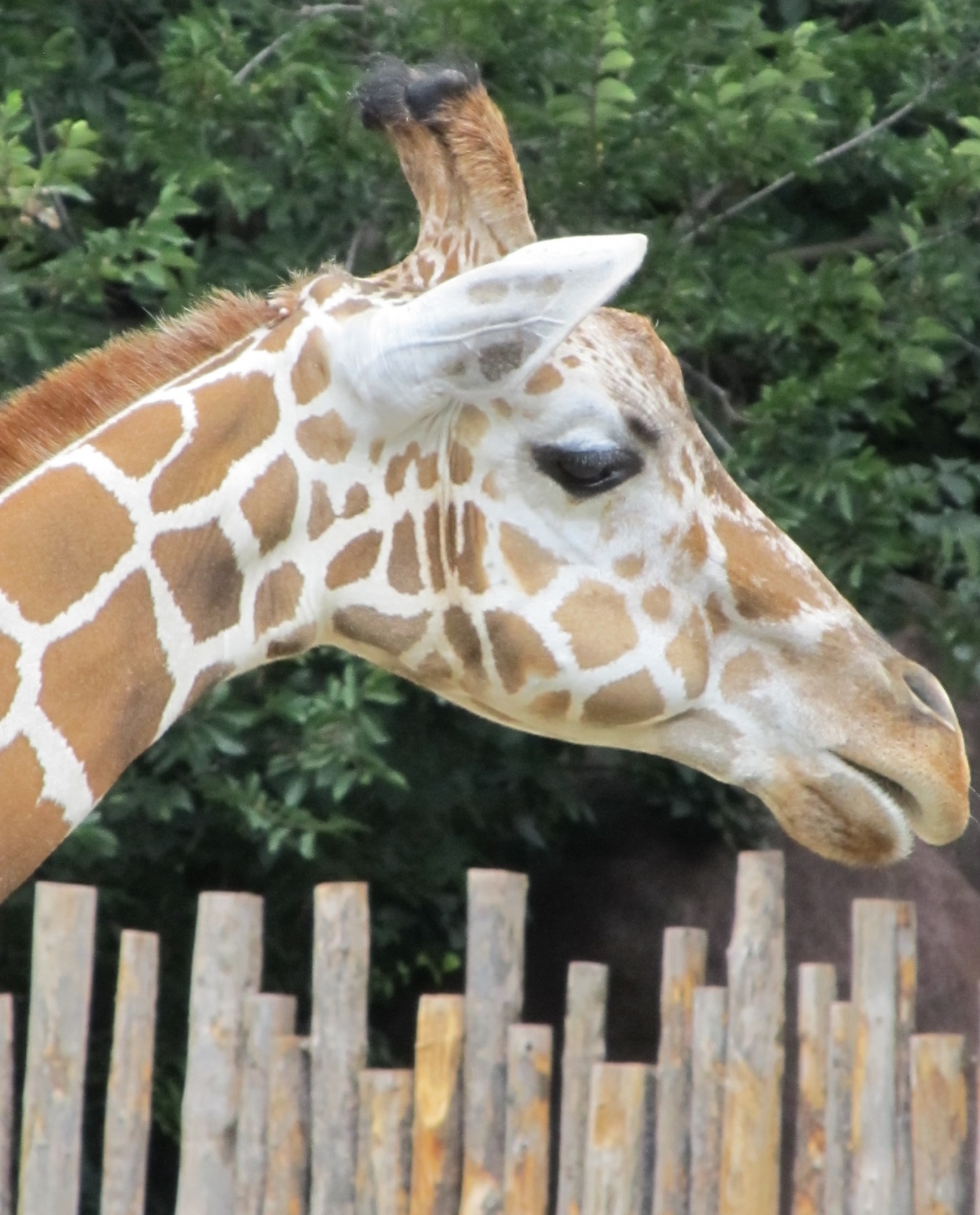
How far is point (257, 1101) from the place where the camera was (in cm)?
437

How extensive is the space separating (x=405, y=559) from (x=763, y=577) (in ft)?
1.75

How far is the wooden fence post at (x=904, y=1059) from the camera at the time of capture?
3752 mm

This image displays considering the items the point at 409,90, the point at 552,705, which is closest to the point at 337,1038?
the point at 552,705

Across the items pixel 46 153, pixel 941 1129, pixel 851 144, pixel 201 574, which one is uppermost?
pixel 201 574

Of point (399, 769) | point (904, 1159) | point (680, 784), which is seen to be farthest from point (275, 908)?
point (904, 1159)

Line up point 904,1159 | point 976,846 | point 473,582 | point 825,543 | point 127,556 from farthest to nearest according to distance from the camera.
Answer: point 976,846 → point 825,543 → point 904,1159 → point 473,582 → point 127,556

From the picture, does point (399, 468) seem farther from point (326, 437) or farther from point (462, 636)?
Answer: point (462, 636)

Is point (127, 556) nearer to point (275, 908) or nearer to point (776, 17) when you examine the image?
point (275, 908)

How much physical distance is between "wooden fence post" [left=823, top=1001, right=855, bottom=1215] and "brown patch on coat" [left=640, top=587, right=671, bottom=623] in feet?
4.35

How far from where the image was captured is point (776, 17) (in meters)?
6.35

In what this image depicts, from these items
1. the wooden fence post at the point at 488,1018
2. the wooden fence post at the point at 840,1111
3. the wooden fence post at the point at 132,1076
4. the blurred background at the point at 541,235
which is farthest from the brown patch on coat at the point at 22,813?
the blurred background at the point at 541,235

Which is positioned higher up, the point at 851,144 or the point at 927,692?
the point at 927,692

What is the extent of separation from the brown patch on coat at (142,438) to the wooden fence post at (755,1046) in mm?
1902

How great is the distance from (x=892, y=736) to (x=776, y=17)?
4029 millimetres
